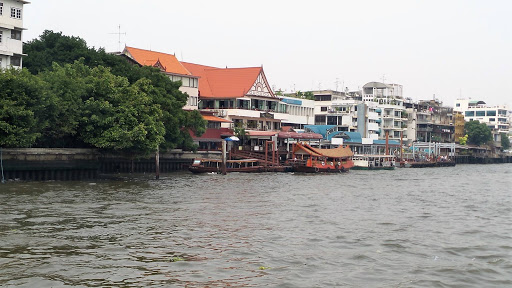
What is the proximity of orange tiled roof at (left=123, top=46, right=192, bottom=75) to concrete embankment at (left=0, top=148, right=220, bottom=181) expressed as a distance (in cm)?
2151

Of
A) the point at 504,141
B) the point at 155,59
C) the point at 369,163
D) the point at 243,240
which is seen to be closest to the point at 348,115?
the point at 369,163

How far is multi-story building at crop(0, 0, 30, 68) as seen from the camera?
165 feet

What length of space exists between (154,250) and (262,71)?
68.5 meters

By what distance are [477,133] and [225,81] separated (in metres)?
83.6

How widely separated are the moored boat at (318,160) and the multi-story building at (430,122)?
55.8 m

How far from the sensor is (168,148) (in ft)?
190

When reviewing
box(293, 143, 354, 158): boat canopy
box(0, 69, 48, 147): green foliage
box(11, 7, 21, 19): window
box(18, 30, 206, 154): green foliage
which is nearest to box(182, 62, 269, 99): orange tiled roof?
box(293, 143, 354, 158): boat canopy

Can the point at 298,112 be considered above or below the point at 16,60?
below

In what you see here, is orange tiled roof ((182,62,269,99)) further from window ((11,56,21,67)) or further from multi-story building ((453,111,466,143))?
multi-story building ((453,111,466,143))

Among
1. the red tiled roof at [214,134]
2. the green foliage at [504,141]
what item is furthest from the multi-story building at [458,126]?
the red tiled roof at [214,134]

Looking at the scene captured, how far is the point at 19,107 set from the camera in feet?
132

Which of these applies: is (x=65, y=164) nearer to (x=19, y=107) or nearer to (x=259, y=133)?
(x=19, y=107)

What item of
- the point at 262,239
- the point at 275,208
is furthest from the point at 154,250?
the point at 275,208

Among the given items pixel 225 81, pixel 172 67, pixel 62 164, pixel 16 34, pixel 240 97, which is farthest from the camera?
pixel 225 81
